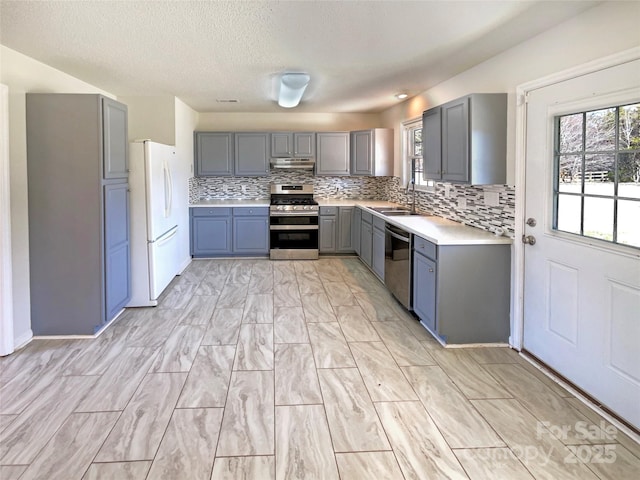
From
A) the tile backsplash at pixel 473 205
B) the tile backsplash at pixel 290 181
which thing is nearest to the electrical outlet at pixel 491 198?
the tile backsplash at pixel 473 205

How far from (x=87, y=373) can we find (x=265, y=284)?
259cm

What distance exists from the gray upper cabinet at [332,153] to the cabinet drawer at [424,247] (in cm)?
348

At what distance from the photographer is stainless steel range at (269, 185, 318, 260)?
6852 millimetres

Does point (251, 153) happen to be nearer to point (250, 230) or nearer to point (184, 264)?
point (250, 230)

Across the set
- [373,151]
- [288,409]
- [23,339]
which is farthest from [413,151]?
[23,339]

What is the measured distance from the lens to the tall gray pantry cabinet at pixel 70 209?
345 cm

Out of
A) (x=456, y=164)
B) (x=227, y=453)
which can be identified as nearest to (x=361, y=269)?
(x=456, y=164)

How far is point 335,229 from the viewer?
696 cm

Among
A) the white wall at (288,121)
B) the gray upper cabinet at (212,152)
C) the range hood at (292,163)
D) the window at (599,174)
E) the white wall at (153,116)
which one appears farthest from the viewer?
the white wall at (288,121)

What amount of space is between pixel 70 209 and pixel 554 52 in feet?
11.9

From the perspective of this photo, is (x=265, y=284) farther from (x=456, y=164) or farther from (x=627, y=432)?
(x=627, y=432)

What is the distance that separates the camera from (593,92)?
8.29 ft

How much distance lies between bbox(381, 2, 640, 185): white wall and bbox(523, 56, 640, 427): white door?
0.14 m

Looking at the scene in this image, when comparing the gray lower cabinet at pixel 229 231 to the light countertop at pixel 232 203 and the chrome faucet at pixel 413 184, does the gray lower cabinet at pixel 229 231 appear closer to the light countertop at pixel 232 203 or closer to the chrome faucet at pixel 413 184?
the light countertop at pixel 232 203
